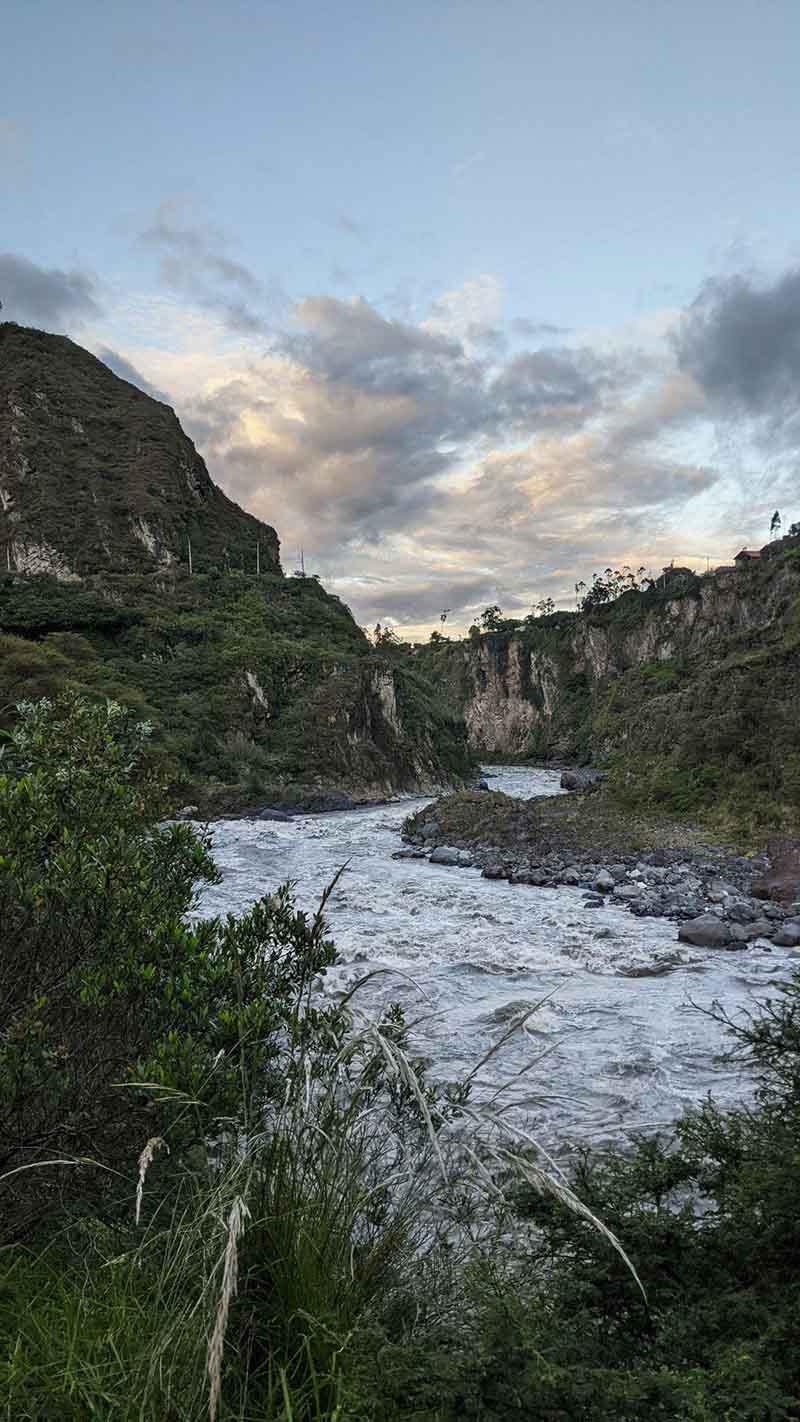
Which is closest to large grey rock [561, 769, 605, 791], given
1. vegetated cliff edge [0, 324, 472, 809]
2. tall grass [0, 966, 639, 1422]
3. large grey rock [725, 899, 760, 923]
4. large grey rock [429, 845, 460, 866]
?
vegetated cliff edge [0, 324, 472, 809]

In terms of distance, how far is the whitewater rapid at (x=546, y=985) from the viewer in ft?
20.7

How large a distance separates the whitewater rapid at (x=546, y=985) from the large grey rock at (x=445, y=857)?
1.09 metres

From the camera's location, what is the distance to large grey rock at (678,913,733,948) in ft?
36.8

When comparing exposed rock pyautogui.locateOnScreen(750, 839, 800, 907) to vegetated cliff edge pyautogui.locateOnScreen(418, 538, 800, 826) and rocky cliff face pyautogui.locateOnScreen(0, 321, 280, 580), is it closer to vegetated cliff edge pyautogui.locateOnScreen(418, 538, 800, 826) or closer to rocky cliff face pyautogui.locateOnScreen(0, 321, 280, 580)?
vegetated cliff edge pyautogui.locateOnScreen(418, 538, 800, 826)

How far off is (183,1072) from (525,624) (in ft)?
405

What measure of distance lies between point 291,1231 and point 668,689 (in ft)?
120

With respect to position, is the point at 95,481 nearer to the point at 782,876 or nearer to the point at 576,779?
the point at 576,779

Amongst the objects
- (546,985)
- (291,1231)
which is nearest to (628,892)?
(546,985)

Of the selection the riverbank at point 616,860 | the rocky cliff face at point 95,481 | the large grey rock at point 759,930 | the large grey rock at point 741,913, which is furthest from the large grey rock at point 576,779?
the rocky cliff face at point 95,481

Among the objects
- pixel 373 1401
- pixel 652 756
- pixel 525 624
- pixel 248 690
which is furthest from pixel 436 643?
pixel 373 1401

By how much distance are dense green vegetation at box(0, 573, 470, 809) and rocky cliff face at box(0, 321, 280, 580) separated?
7.91m

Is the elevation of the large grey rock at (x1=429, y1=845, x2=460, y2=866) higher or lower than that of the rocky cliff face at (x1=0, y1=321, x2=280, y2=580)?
lower

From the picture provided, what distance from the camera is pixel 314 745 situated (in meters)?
45.2

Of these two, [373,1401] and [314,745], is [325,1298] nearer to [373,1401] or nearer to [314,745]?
[373,1401]
